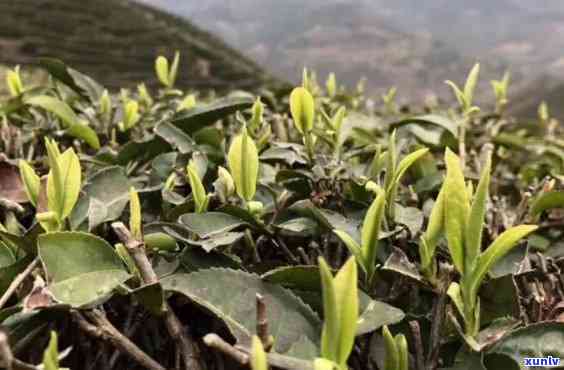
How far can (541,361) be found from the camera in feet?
2.11

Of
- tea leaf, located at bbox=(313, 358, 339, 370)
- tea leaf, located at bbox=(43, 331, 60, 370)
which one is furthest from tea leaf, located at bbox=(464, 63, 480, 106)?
tea leaf, located at bbox=(43, 331, 60, 370)

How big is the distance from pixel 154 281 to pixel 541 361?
16.0 inches

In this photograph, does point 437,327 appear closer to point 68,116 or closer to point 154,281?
point 154,281

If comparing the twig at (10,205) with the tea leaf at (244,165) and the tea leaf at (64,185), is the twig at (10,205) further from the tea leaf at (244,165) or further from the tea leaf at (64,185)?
the tea leaf at (244,165)

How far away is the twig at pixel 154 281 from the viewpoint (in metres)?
0.63

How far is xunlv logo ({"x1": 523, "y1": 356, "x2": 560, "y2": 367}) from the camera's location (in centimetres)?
64

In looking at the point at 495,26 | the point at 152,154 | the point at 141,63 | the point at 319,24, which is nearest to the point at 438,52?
the point at 319,24

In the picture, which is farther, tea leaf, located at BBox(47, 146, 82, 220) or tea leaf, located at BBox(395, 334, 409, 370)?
tea leaf, located at BBox(47, 146, 82, 220)

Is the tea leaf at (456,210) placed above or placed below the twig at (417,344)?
above

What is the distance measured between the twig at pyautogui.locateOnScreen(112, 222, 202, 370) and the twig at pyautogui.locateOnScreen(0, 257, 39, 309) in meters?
0.15

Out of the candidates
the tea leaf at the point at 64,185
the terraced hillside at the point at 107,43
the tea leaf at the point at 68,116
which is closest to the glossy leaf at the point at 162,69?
the tea leaf at the point at 68,116

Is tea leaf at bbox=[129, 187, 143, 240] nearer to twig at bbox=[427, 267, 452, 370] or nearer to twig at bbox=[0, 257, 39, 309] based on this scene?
twig at bbox=[0, 257, 39, 309]

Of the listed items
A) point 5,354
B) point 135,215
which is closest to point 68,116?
point 135,215

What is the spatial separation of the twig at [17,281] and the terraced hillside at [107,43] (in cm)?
2991
